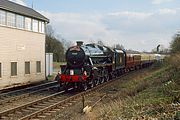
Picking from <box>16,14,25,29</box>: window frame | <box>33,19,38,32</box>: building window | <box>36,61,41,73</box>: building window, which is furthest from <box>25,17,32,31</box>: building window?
<box>36,61,41,73</box>: building window

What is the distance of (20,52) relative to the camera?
82.8ft

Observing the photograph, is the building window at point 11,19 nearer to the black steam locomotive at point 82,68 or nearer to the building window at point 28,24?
the building window at point 28,24

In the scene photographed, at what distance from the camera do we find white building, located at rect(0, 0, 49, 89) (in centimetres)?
2278

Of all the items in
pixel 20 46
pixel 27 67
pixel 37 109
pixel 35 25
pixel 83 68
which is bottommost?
pixel 37 109

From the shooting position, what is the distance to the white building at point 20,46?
22781 millimetres

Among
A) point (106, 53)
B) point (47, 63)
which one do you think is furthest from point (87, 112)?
point (47, 63)

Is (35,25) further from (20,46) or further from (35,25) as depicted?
(20,46)

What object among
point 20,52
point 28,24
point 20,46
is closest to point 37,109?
point 20,52

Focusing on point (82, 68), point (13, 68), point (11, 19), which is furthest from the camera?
point (13, 68)

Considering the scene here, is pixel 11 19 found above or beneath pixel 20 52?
above

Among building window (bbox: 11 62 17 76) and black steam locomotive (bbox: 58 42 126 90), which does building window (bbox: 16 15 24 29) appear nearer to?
building window (bbox: 11 62 17 76)

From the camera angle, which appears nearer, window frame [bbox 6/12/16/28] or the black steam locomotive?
the black steam locomotive

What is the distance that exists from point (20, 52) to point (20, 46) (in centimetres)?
51

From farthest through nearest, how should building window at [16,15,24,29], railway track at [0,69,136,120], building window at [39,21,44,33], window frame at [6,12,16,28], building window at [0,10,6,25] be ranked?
1. building window at [39,21,44,33]
2. building window at [16,15,24,29]
3. window frame at [6,12,16,28]
4. building window at [0,10,6,25]
5. railway track at [0,69,136,120]
